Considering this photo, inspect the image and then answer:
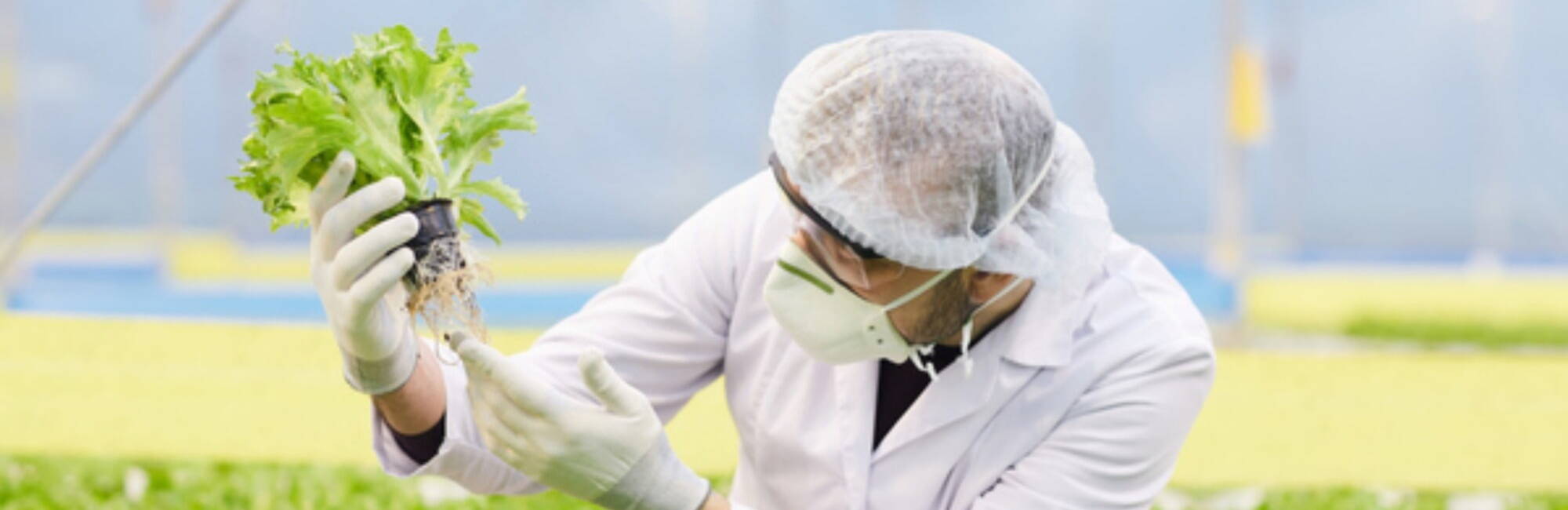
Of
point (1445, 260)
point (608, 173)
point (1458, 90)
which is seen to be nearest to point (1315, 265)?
point (1445, 260)

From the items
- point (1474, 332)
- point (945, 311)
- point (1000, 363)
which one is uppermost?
point (945, 311)

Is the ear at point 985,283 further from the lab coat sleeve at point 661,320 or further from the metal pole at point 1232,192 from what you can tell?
the metal pole at point 1232,192

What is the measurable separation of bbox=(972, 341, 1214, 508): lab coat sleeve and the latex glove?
89 centimetres

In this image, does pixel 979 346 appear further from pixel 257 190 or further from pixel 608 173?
pixel 608 173

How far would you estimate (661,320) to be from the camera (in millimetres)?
2416

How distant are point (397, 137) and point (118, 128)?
6.28 feet

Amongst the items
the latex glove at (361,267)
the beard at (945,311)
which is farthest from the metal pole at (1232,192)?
the latex glove at (361,267)

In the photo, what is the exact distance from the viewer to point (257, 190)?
6.78 ft

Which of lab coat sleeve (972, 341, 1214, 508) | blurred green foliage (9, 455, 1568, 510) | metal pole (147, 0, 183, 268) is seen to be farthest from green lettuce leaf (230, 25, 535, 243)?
metal pole (147, 0, 183, 268)

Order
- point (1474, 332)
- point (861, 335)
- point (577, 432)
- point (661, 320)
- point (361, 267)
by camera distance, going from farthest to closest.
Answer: point (1474, 332) → point (661, 320) → point (861, 335) → point (577, 432) → point (361, 267)

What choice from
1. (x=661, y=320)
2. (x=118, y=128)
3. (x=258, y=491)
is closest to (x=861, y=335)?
(x=661, y=320)

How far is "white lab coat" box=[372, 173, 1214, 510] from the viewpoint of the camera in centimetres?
231

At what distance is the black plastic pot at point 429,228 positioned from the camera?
2041 millimetres

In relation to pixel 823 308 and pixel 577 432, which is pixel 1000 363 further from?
pixel 577 432
